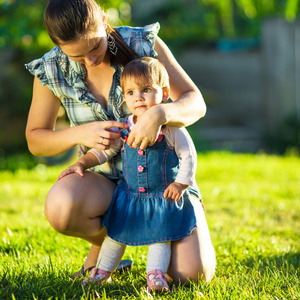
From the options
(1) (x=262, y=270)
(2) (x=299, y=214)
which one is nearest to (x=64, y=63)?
(1) (x=262, y=270)

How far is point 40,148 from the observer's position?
8.00ft

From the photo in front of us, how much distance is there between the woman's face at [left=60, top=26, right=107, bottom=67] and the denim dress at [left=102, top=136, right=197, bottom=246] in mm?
448

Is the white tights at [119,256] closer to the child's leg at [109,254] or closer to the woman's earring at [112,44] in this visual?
the child's leg at [109,254]

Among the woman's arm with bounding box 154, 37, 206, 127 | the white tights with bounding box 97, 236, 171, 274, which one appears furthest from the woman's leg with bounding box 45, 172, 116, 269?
the woman's arm with bounding box 154, 37, 206, 127

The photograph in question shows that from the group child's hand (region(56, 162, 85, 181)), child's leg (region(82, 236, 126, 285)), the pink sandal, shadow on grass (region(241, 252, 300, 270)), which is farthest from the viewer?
shadow on grass (region(241, 252, 300, 270))

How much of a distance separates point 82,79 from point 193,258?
3.48 feet

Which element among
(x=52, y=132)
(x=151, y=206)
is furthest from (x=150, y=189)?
(x=52, y=132)

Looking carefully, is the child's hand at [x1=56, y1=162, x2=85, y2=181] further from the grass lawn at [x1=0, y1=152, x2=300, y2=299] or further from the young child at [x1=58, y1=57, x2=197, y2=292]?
the grass lawn at [x1=0, y1=152, x2=300, y2=299]

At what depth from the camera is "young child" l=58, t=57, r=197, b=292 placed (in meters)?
2.13

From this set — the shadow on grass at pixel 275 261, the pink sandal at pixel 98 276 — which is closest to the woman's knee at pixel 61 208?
the pink sandal at pixel 98 276

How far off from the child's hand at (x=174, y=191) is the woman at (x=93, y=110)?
8.7 inches

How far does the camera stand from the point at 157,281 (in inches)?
80.0

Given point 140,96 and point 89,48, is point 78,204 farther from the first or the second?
point 89,48

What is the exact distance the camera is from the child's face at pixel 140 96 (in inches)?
84.4
